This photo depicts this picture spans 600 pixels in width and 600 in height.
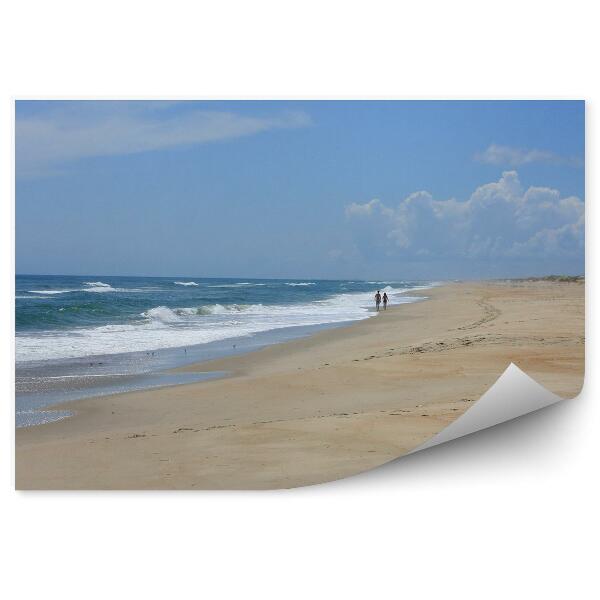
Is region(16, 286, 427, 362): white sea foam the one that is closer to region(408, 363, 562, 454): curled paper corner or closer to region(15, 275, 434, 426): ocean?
region(15, 275, 434, 426): ocean

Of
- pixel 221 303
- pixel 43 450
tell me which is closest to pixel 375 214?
pixel 43 450

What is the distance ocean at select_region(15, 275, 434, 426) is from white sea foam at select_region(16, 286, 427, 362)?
0.05 feet

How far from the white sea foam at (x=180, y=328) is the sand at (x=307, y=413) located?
0.57 m

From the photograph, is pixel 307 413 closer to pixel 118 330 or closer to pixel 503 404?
pixel 503 404

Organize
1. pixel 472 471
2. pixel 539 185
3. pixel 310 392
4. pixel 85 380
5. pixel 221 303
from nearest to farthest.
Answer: pixel 472 471 → pixel 539 185 → pixel 310 392 → pixel 85 380 → pixel 221 303

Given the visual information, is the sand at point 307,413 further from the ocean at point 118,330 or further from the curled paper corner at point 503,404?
the ocean at point 118,330

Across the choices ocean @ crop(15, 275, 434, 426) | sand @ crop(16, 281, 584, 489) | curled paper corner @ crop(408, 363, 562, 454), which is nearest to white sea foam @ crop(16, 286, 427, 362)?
ocean @ crop(15, 275, 434, 426)

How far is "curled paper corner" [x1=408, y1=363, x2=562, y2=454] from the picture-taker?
4578mm

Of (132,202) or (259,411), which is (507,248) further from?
(132,202)

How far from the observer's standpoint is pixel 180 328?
28.5ft

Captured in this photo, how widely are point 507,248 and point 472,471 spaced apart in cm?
156

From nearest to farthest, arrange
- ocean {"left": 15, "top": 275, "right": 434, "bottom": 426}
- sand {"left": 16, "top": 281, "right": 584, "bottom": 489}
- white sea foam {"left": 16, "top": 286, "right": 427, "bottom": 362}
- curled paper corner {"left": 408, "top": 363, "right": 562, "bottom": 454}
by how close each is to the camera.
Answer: sand {"left": 16, "top": 281, "right": 584, "bottom": 489} < curled paper corner {"left": 408, "top": 363, "right": 562, "bottom": 454} < ocean {"left": 15, "top": 275, "right": 434, "bottom": 426} < white sea foam {"left": 16, "top": 286, "right": 427, "bottom": 362}
